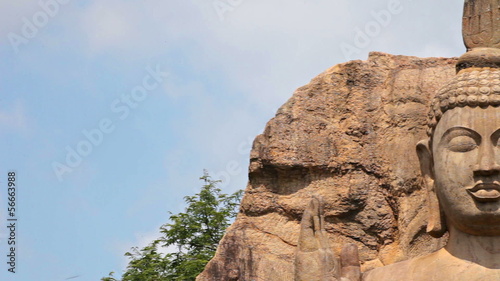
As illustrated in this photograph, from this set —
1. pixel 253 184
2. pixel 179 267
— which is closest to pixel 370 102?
pixel 253 184

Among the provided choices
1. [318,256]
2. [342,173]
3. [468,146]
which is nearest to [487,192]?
[468,146]

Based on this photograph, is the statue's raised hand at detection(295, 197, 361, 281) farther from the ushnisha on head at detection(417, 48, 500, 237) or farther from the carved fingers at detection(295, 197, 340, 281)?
the ushnisha on head at detection(417, 48, 500, 237)

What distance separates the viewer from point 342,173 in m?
13.7

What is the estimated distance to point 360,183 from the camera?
44.8ft

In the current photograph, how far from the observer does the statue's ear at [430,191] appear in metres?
12.7

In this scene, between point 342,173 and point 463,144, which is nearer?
point 463,144

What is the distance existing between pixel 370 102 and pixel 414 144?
0.69 meters

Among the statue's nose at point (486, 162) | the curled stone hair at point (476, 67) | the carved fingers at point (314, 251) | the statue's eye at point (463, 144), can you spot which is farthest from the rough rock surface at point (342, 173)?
the statue's nose at point (486, 162)

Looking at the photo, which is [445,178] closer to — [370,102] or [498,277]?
[498,277]

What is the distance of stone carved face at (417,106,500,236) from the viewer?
11930 millimetres

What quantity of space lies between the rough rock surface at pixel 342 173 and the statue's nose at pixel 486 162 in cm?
159

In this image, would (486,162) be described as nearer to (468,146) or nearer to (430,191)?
(468,146)

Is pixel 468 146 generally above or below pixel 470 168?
above

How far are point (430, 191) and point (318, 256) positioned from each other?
1294 millimetres
